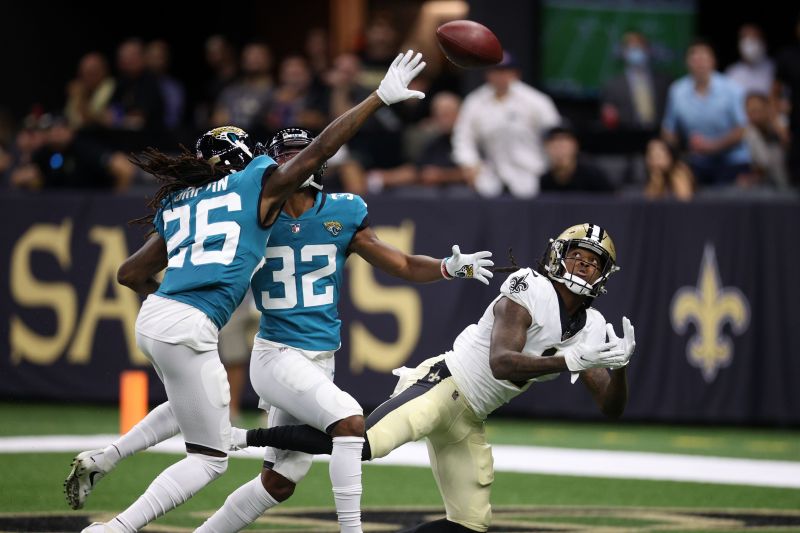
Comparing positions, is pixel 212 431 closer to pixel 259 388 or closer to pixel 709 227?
pixel 259 388

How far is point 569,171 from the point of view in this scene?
1160cm

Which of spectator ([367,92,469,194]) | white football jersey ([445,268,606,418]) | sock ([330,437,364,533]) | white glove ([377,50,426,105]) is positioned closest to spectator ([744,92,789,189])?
spectator ([367,92,469,194])

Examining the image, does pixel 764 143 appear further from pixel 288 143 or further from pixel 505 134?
pixel 288 143

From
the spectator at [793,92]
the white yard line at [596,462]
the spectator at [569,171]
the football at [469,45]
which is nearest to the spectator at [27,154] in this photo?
the white yard line at [596,462]

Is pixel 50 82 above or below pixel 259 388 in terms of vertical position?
above

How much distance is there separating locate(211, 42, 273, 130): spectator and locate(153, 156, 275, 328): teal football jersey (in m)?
8.12

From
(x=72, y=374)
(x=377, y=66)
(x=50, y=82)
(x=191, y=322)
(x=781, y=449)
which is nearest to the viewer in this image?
(x=191, y=322)

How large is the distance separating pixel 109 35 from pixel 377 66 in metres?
5.12

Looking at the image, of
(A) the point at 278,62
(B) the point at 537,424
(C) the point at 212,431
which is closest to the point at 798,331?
(B) the point at 537,424

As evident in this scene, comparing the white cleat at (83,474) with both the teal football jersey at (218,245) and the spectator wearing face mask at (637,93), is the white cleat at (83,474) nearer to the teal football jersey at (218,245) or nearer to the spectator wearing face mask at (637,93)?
the teal football jersey at (218,245)

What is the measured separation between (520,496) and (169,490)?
3070 millimetres

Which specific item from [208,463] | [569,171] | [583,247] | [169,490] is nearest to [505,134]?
[569,171]

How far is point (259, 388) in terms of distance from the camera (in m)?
5.93

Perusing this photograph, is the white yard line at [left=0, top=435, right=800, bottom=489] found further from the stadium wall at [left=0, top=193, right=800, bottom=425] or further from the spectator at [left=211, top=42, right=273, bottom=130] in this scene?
the spectator at [left=211, top=42, right=273, bottom=130]
